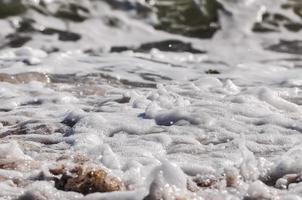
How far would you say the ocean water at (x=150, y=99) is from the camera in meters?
3.53

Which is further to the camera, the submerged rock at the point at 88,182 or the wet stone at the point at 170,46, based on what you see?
the wet stone at the point at 170,46

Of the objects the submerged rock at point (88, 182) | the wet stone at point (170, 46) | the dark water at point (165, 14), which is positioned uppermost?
the submerged rock at point (88, 182)

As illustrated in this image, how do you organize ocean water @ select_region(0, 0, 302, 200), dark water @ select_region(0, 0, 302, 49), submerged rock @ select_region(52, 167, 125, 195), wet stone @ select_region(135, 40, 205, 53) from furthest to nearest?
dark water @ select_region(0, 0, 302, 49)
wet stone @ select_region(135, 40, 205, 53)
ocean water @ select_region(0, 0, 302, 200)
submerged rock @ select_region(52, 167, 125, 195)

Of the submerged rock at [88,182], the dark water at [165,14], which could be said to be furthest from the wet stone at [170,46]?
the submerged rock at [88,182]

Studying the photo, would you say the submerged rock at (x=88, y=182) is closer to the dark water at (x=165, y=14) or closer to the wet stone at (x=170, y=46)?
the wet stone at (x=170, y=46)

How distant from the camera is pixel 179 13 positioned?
1117cm

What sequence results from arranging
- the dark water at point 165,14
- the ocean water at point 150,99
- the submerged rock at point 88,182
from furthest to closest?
the dark water at point 165,14
the ocean water at point 150,99
the submerged rock at point 88,182

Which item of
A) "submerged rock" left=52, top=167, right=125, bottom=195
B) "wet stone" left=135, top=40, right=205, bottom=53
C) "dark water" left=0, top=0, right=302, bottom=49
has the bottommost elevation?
"wet stone" left=135, top=40, right=205, bottom=53

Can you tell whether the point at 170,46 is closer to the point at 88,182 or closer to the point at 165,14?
the point at 165,14

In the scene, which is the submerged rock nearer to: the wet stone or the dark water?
the wet stone

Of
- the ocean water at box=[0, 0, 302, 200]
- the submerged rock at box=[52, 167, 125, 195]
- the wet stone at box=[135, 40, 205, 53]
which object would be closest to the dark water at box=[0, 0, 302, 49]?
the ocean water at box=[0, 0, 302, 200]

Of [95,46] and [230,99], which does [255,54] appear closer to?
[95,46]

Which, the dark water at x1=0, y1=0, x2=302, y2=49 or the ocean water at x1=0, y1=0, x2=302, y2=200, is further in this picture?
the dark water at x1=0, y1=0, x2=302, y2=49

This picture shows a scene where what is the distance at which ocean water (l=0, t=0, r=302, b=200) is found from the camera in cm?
353
